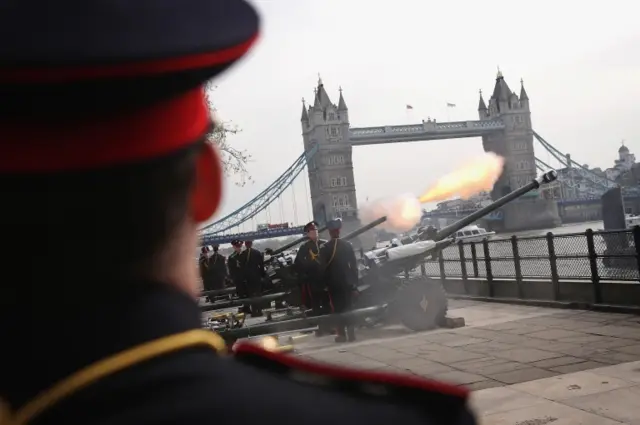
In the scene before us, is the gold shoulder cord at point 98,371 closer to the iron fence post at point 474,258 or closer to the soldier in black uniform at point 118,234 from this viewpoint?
the soldier in black uniform at point 118,234

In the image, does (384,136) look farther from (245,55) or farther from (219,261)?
(245,55)

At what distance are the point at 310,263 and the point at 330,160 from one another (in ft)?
166

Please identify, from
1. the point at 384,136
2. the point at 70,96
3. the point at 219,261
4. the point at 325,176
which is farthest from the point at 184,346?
the point at 384,136

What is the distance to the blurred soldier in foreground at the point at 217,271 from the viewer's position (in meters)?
20.0

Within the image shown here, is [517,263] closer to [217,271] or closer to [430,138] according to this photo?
[217,271]

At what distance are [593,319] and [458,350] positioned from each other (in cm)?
244

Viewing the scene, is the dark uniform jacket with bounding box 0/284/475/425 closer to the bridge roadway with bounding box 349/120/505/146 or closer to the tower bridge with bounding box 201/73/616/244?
the tower bridge with bounding box 201/73/616/244

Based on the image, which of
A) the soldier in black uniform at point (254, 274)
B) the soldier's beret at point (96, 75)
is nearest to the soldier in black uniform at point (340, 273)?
the soldier in black uniform at point (254, 274)

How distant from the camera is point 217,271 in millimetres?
20000

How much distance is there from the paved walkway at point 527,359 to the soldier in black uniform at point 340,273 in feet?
1.57

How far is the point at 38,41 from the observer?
30.4 inches

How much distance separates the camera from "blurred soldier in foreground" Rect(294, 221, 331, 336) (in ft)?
35.7

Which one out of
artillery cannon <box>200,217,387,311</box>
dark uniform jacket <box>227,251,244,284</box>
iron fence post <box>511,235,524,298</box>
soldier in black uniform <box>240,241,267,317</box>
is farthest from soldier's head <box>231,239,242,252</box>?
iron fence post <box>511,235,524,298</box>

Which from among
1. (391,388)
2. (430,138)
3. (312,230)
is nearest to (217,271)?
(312,230)
